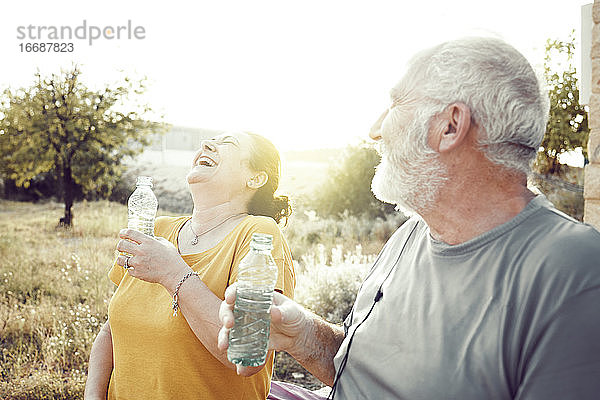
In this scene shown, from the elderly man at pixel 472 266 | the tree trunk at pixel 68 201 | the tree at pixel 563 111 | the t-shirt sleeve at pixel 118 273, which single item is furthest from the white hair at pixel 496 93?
the tree trunk at pixel 68 201

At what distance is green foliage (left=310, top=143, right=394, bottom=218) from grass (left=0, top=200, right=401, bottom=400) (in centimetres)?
109

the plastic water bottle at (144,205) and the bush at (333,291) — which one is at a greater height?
the plastic water bottle at (144,205)

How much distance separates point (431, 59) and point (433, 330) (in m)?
0.76

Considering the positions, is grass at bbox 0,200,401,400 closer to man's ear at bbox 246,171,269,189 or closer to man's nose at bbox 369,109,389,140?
man's ear at bbox 246,171,269,189

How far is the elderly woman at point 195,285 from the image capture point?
185 centimetres

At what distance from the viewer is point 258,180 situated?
7.65 feet

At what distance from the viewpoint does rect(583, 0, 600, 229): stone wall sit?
9.70ft

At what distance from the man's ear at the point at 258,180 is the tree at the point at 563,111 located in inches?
335

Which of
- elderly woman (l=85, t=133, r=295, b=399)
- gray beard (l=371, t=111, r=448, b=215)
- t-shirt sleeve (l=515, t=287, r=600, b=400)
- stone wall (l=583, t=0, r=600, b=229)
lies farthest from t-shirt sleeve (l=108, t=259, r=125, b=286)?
stone wall (l=583, t=0, r=600, b=229)

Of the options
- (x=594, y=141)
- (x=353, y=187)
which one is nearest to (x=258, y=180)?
(x=594, y=141)

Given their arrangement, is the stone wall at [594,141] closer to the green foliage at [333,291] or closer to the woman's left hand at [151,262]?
the woman's left hand at [151,262]

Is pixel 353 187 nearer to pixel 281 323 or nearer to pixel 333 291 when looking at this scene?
pixel 333 291

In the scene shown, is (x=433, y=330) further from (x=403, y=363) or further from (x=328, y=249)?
(x=328, y=249)

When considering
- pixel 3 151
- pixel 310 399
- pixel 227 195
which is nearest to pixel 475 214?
pixel 227 195
